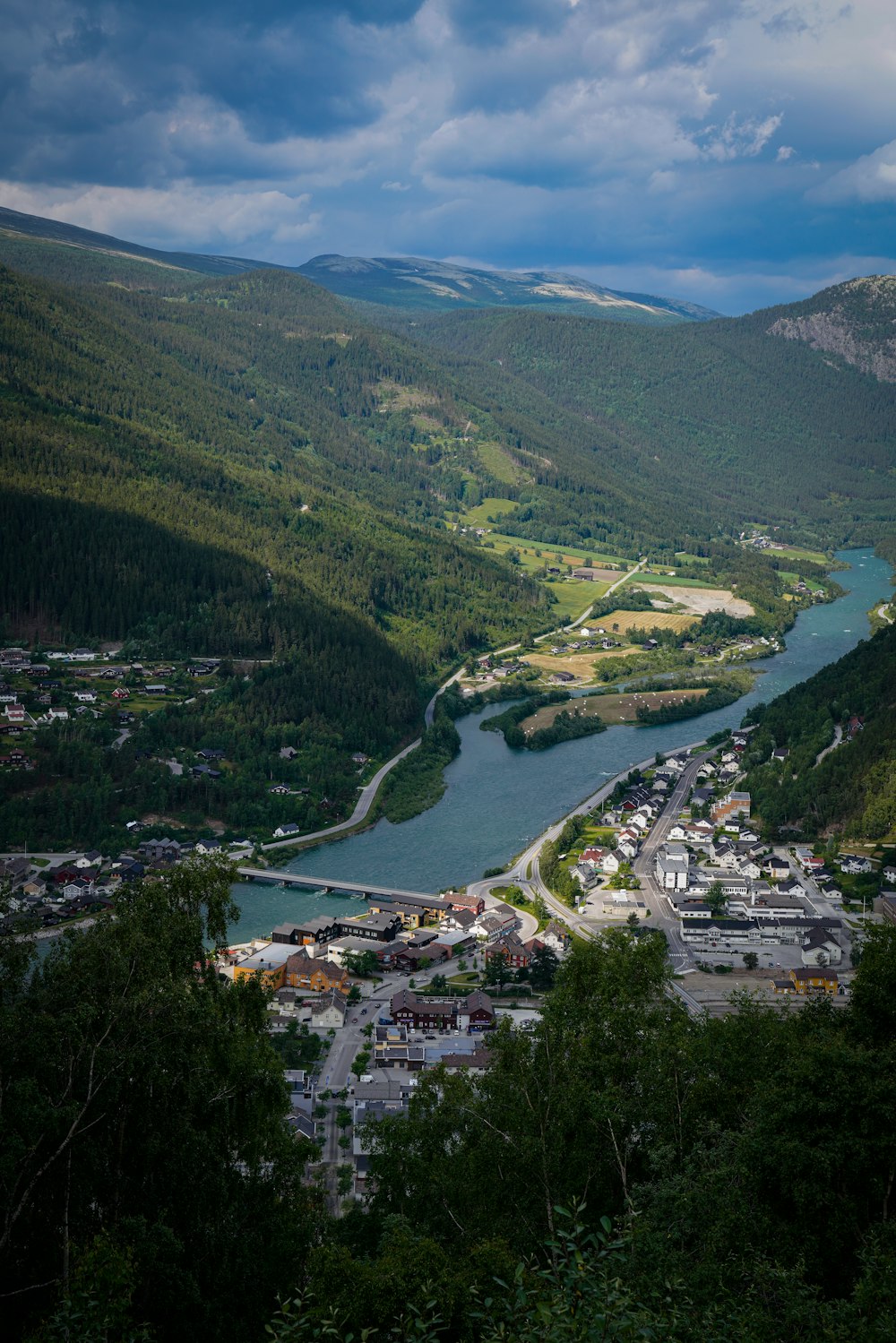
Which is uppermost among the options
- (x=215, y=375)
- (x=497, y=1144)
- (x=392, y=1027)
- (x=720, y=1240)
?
(x=215, y=375)

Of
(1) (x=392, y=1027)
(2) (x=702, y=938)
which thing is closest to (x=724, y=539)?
(2) (x=702, y=938)

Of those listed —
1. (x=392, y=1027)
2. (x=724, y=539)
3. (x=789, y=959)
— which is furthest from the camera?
(x=724, y=539)

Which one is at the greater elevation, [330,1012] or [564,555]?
[564,555]

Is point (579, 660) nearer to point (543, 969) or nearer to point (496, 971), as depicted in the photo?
point (543, 969)

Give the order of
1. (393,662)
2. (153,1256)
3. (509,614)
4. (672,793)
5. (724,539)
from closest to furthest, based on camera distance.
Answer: (153,1256) → (672,793) → (393,662) → (509,614) → (724,539)

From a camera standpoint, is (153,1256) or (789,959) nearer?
(153,1256)

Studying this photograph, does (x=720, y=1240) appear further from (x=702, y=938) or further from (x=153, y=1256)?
(x=702, y=938)

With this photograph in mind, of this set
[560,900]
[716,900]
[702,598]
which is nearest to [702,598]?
[702,598]
